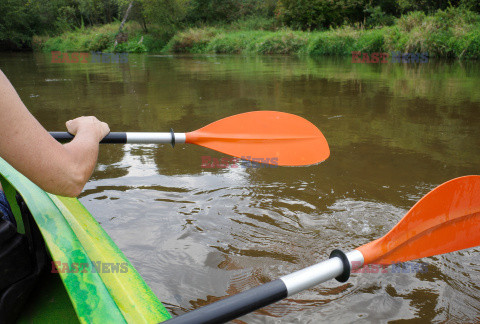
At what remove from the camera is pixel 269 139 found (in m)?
2.26

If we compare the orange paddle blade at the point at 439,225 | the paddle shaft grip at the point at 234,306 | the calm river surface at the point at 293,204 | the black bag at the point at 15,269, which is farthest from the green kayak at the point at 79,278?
the orange paddle blade at the point at 439,225

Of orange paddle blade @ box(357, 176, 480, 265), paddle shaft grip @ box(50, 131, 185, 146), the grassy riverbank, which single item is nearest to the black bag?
paddle shaft grip @ box(50, 131, 185, 146)

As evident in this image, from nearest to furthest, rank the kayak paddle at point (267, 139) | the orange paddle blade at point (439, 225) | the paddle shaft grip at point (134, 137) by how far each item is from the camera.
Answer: the orange paddle blade at point (439, 225), the paddle shaft grip at point (134, 137), the kayak paddle at point (267, 139)

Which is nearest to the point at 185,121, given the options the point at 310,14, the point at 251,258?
the point at 251,258

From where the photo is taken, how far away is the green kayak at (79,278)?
3.04ft

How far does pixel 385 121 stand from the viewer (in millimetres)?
3920

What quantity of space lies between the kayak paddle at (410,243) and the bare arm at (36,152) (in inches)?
16.6

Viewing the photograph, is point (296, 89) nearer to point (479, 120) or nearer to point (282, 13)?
point (479, 120)

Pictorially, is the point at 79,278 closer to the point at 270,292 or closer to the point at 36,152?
the point at 36,152

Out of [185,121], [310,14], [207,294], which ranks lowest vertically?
[207,294]

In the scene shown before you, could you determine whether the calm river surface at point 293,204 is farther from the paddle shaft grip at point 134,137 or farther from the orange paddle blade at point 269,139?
the paddle shaft grip at point 134,137

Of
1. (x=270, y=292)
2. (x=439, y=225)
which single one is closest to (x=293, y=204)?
(x=439, y=225)

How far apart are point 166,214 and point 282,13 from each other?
19.8 metres

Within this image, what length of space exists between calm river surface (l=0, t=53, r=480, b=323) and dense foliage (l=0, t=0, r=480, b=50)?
14331 mm
